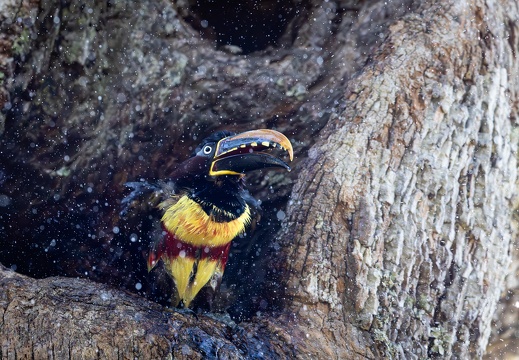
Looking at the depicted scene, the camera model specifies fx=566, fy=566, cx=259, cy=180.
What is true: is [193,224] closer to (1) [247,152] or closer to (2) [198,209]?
(2) [198,209]

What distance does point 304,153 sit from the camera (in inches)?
150

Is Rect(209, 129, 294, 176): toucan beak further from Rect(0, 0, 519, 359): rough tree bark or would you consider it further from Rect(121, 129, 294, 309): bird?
Rect(0, 0, 519, 359): rough tree bark

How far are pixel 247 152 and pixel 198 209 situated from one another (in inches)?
18.6

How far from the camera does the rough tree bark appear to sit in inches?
116

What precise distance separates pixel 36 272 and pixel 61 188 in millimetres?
550

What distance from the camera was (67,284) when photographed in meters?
2.62

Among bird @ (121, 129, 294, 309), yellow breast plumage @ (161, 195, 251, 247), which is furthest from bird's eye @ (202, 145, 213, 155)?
yellow breast plumage @ (161, 195, 251, 247)

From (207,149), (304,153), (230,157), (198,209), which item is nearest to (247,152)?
(230,157)

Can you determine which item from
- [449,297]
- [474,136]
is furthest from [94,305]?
[474,136]

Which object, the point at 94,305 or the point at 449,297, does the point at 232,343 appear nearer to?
the point at 94,305

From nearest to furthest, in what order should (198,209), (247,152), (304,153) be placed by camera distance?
1. (247,152)
2. (198,209)
3. (304,153)

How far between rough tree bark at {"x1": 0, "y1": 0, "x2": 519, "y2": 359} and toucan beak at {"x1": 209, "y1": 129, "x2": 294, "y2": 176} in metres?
0.30

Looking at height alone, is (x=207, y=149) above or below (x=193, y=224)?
above

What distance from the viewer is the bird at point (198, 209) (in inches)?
135
